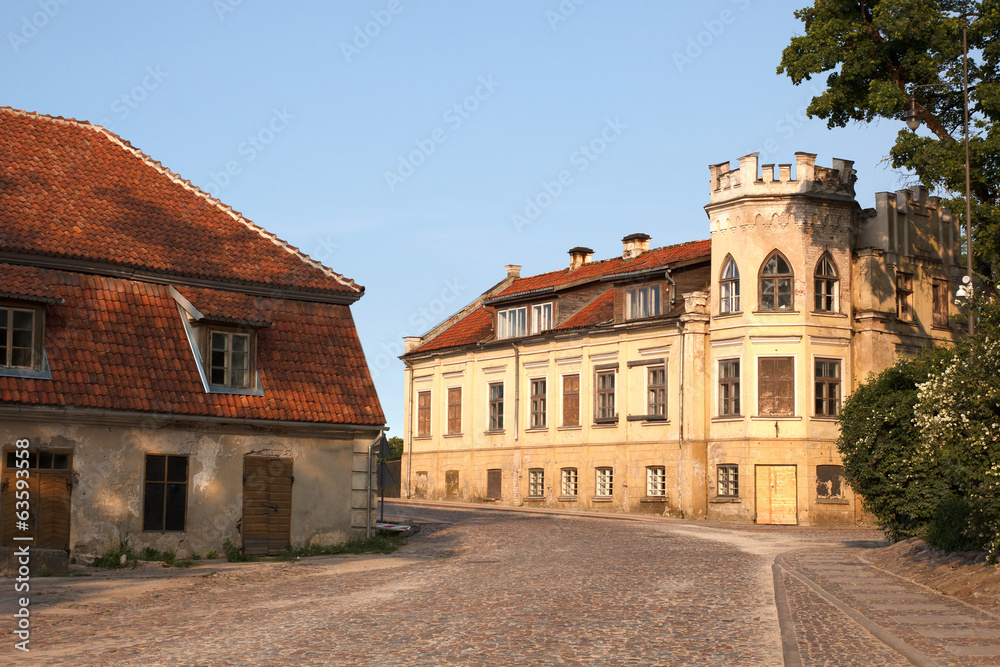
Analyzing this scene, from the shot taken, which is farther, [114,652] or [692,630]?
[692,630]

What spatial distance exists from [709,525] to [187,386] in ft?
64.4

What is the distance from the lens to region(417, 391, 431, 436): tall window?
179 ft

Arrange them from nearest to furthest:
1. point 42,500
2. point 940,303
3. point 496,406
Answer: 1. point 42,500
2. point 940,303
3. point 496,406

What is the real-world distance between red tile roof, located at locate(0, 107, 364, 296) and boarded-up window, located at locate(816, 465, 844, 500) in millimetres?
21014

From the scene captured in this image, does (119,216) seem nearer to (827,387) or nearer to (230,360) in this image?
(230,360)

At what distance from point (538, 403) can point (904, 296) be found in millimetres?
14807

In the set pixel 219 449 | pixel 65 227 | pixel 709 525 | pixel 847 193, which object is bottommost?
pixel 709 525

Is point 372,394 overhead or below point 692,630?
overhead

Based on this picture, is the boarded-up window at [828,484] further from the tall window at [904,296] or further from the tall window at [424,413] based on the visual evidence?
the tall window at [424,413]

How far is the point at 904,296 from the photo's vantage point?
143ft

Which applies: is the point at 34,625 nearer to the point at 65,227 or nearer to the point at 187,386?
the point at 187,386

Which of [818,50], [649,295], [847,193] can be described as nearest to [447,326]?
[649,295]

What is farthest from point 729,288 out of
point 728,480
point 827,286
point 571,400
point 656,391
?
point 571,400

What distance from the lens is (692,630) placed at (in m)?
12.6
